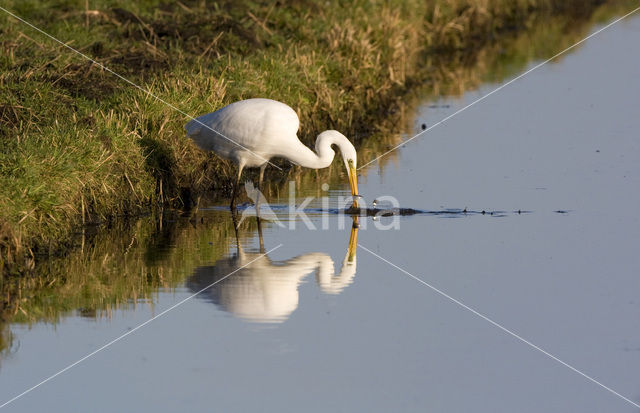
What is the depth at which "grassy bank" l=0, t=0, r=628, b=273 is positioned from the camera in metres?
10.9

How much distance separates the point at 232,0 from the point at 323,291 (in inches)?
469

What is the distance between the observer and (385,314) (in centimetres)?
876

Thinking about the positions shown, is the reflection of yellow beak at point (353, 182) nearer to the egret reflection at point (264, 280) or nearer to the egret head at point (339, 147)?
the egret head at point (339, 147)

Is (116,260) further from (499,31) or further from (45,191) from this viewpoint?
(499,31)

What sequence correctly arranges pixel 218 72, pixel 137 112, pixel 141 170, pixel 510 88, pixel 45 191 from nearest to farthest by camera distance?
1. pixel 45 191
2. pixel 141 170
3. pixel 137 112
4. pixel 218 72
5. pixel 510 88

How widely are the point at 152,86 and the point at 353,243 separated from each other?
382 centimetres

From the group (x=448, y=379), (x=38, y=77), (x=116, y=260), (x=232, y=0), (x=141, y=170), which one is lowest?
(x=448, y=379)

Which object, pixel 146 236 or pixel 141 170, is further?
pixel 141 170

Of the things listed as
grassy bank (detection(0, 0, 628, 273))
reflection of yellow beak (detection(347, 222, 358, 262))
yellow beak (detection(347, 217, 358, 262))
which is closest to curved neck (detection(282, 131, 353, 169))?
yellow beak (detection(347, 217, 358, 262))

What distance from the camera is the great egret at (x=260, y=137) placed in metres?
12.2

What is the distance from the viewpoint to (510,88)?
864 inches

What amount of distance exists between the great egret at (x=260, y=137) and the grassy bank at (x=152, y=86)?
67 centimetres

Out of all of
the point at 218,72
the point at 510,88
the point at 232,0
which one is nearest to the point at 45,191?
the point at 218,72

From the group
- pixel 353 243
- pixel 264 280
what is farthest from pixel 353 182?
pixel 264 280
